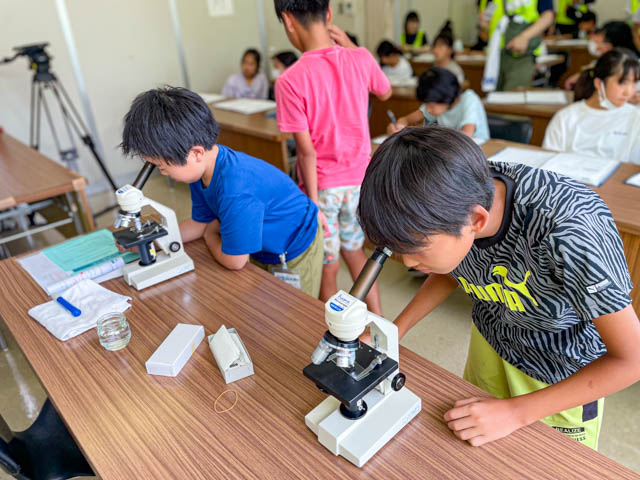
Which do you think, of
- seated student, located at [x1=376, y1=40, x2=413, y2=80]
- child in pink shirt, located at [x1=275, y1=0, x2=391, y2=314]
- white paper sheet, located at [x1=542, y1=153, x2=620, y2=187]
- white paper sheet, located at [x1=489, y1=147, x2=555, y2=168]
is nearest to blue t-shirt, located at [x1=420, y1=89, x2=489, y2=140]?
white paper sheet, located at [x1=489, y1=147, x2=555, y2=168]

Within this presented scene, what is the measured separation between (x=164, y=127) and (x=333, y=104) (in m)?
0.85

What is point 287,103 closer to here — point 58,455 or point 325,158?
point 325,158

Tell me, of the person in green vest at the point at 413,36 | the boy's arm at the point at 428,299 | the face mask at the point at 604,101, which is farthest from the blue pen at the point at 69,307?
the person in green vest at the point at 413,36

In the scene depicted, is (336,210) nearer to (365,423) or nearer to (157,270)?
(157,270)

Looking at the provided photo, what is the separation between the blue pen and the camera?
1.18 meters

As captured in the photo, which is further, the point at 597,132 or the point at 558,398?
the point at 597,132

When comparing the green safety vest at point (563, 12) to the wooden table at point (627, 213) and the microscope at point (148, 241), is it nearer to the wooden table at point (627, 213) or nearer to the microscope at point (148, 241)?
the wooden table at point (627, 213)

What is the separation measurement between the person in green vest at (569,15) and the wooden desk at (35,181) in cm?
700

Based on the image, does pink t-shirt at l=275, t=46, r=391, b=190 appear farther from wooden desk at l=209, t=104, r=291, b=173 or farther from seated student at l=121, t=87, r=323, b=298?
wooden desk at l=209, t=104, r=291, b=173

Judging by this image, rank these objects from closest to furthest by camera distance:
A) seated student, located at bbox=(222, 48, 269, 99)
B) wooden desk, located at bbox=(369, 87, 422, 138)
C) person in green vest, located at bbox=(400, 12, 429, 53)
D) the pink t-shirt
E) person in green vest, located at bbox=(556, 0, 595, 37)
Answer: the pink t-shirt < wooden desk, located at bbox=(369, 87, 422, 138) < seated student, located at bbox=(222, 48, 269, 99) < person in green vest, located at bbox=(400, 12, 429, 53) < person in green vest, located at bbox=(556, 0, 595, 37)

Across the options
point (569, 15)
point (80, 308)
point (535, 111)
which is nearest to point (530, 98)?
point (535, 111)

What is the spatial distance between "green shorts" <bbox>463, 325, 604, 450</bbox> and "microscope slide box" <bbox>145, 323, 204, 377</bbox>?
2.24 feet

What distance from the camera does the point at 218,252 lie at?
→ 141 centimetres

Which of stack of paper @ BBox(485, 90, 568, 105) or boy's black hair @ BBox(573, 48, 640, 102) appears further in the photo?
stack of paper @ BBox(485, 90, 568, 105)
